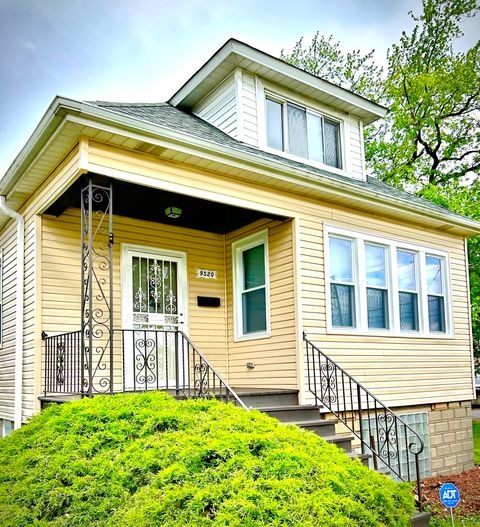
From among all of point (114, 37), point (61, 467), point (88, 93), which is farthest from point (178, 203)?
point (88, 93)

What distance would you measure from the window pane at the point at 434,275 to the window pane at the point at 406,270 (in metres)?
0.47

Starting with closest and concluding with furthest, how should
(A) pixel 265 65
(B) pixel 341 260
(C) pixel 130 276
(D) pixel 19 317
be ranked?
(D) pixel 19 317
(C) pixel 130 276
(B) pixel 341 260
(A) pixel 265 65

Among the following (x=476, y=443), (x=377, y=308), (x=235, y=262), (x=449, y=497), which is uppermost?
(x=235, y=262)

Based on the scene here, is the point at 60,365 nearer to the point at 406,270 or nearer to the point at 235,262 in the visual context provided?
the point at 235,262

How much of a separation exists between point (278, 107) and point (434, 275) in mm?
4138

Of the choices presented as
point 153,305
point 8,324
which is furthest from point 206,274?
point 8,324

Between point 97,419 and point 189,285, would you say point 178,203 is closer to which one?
point 189,285

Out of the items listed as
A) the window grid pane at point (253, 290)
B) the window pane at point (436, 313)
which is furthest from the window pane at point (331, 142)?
the window pane at point (436, 313)

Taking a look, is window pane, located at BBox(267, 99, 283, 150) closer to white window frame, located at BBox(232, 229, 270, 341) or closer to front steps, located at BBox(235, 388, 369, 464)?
white window frame, located at BBox(232, 229, 270, 341)

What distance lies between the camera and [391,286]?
877cm

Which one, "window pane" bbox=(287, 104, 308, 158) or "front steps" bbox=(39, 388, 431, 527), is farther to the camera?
"window pane" bbox=(287, 104, 308, 158)

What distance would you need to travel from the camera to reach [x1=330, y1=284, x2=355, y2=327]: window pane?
7.91m

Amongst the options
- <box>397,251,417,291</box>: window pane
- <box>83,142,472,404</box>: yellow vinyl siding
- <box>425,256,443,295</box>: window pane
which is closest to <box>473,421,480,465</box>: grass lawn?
<box>83,142,472,404</box>: yellow vinyl siding

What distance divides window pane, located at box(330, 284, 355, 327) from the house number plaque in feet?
6.13
